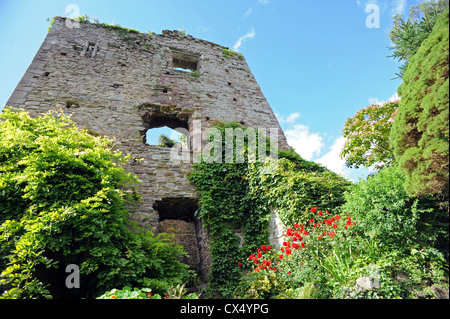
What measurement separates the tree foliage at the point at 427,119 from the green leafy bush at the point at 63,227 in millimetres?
3479

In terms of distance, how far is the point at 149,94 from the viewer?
7.43 m

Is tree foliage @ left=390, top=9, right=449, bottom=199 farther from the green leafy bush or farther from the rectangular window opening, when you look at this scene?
the rectangular window opening

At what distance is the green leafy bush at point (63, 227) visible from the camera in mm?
3344

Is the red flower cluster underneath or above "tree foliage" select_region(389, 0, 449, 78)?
underneath

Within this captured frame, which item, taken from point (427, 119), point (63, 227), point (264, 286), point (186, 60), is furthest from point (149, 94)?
point (427, 119)

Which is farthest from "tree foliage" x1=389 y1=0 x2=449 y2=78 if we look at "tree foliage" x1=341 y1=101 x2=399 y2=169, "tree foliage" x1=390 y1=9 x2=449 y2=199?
"tree foliage" x1=390 y1=9 x2=449 y2=199

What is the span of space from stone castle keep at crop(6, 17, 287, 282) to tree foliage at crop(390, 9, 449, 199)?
392 cm

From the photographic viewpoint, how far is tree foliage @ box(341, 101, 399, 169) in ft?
22.2

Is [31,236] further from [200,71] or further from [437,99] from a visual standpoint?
[200,71]

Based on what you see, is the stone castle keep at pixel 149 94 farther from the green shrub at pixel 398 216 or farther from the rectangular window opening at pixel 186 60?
the green shrub at pixel 398 216

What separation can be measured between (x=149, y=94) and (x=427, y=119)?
645 cm

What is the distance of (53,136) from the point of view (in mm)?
4707

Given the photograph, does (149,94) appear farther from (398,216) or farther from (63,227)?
(398,216)

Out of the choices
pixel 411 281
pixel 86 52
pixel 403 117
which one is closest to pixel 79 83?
pixel 86 52
